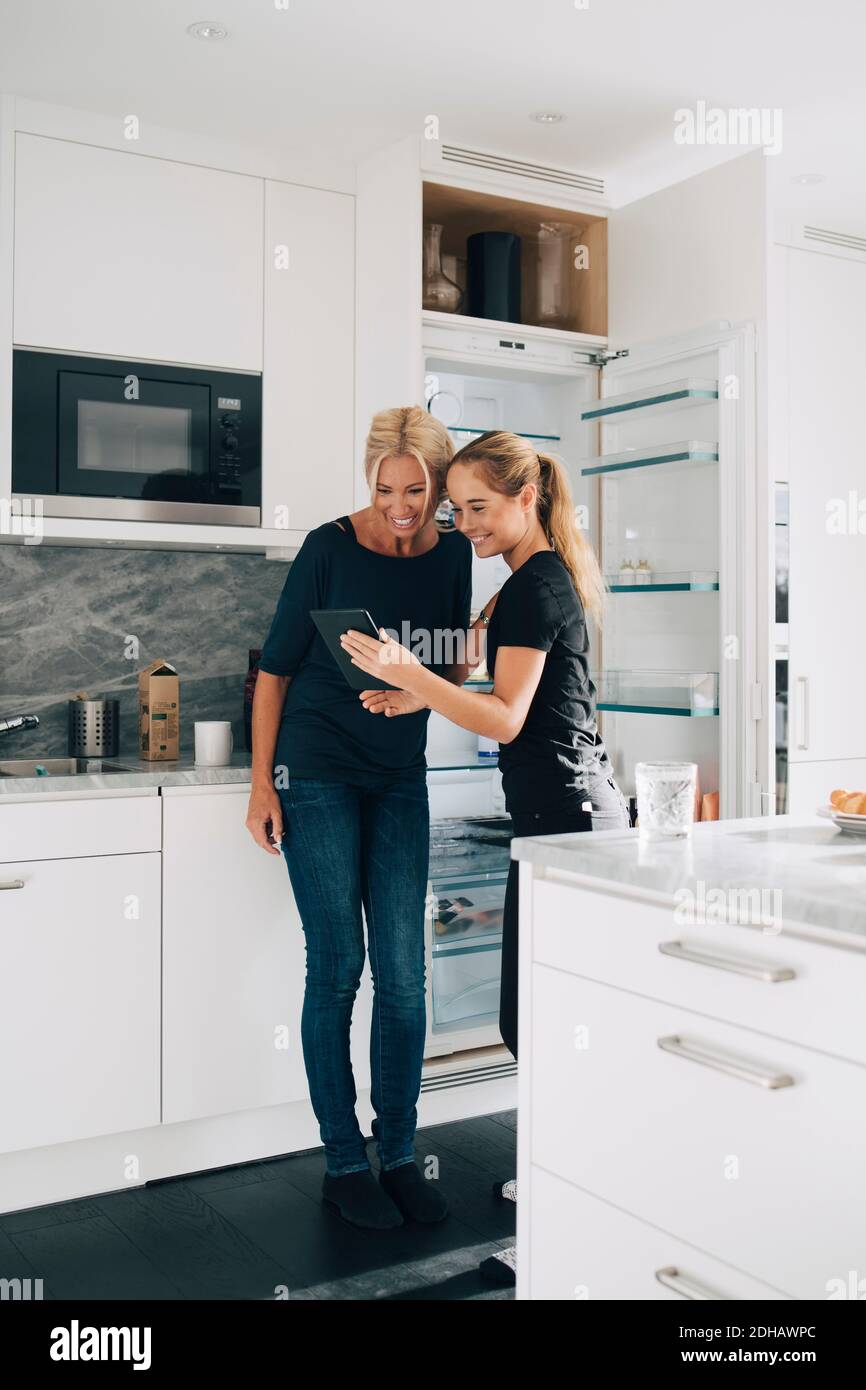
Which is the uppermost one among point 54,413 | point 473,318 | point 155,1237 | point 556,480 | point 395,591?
point 473,318

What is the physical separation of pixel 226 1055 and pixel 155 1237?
41cm

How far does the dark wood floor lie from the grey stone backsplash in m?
1.09

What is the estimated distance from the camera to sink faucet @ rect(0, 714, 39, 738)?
2.90 m

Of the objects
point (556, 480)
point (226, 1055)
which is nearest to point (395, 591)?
point (556, 480)

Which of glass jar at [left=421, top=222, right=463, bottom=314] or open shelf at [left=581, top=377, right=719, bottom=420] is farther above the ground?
glass jar at [left=421, top=222, right=463, bottom=314]

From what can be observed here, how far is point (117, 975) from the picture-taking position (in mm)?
2574

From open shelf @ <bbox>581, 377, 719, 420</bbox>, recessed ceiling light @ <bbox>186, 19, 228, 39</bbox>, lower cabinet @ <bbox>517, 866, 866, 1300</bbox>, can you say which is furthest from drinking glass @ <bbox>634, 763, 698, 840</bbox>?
recessed ceiling light @ <bbox>186, 19, 228, 39</bbox>

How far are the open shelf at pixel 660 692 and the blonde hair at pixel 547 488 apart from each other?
755mm

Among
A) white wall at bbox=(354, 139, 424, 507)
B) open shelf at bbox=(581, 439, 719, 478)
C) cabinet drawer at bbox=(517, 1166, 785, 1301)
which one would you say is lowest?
cabinet drawer at bbox=(517, 1166, 785, 1301)

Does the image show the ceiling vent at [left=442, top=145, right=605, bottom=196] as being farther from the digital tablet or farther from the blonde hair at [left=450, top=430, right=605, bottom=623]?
the digital tablet

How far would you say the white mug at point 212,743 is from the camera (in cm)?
279

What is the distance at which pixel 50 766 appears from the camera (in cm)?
300

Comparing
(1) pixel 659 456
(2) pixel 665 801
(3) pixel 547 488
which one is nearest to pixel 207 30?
(3) pixel 547 488

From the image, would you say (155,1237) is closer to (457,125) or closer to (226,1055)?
(226,1055)
